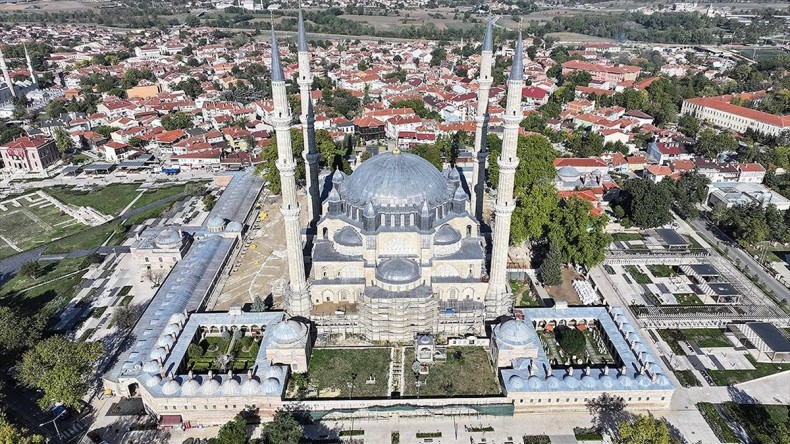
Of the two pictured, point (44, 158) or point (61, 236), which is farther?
point (44, 158)

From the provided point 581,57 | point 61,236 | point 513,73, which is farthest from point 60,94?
point 581,57

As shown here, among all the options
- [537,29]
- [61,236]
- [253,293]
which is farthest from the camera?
[537,29]

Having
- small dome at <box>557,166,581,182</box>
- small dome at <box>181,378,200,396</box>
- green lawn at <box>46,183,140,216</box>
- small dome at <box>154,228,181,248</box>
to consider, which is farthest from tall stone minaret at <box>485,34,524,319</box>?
green lawn at <box>46,183,140,216</box>

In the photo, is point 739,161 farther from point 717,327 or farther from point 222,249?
point 222,249

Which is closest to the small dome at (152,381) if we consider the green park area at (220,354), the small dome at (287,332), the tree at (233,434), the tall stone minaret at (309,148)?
the green park area at (220,354)

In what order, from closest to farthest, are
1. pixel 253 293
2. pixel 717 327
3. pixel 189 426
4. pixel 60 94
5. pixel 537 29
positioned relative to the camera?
pixel 189 426 → pixel 717 327 → pixel 253 293 → pixel 60 94 → pixel 537 29

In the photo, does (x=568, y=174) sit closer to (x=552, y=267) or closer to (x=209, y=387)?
(x=552, y=267)

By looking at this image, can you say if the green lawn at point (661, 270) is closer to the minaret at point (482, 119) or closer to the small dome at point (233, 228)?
the minaret at point (482, 119)
